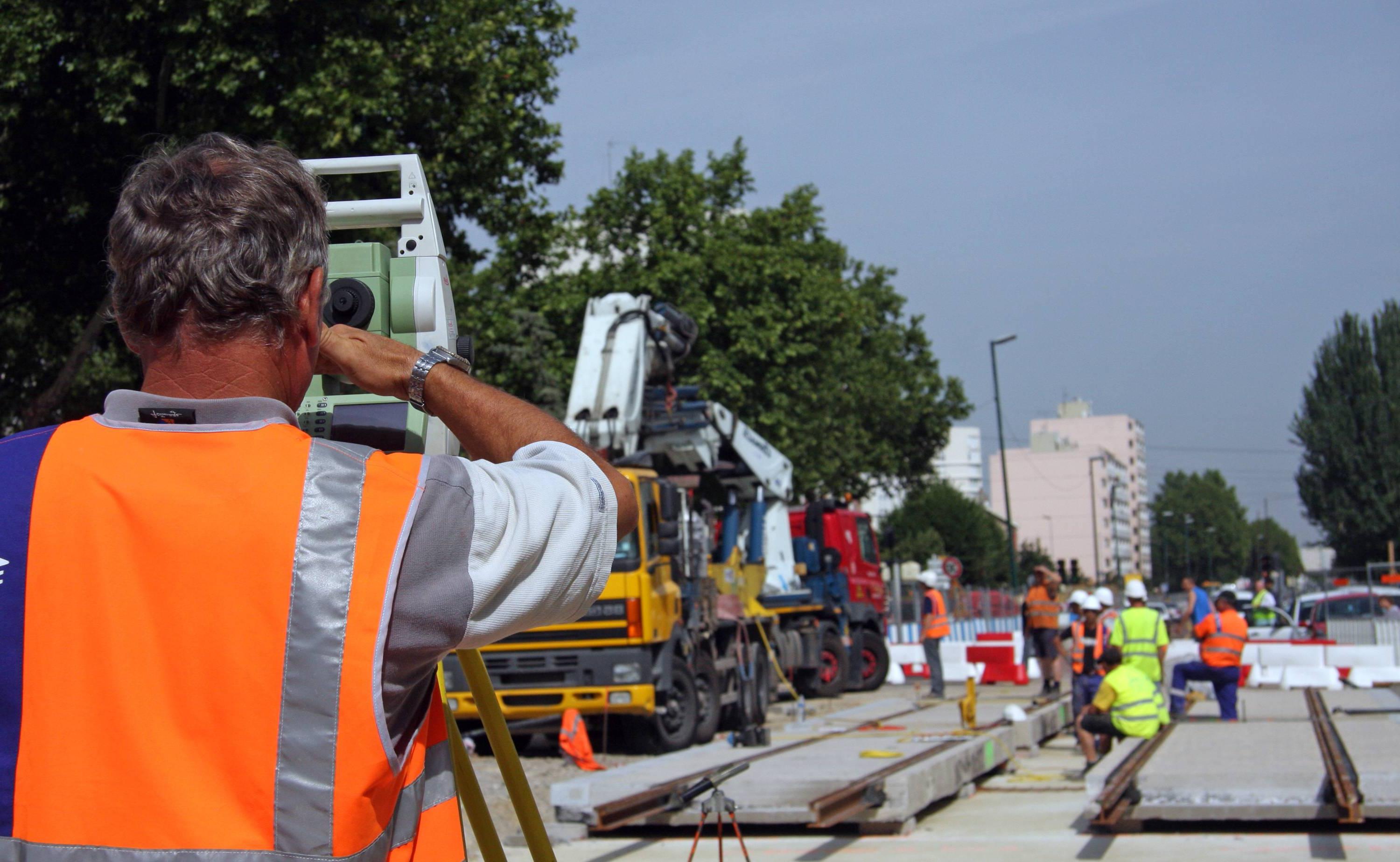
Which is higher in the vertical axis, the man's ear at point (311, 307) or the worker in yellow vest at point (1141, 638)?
the man's ear at point (311, 307)

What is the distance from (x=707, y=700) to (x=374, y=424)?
13.0 metres

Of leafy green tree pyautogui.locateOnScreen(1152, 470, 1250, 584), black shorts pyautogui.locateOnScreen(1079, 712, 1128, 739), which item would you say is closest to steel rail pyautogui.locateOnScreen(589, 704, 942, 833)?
black shorts pyautogui.locateOnScreen(1079, 712, 1128, 739)

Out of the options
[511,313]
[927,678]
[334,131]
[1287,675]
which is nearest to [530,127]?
A: [334,131]

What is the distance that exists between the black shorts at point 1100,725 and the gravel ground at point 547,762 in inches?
167

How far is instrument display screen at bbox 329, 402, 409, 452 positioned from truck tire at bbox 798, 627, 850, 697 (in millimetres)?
18780

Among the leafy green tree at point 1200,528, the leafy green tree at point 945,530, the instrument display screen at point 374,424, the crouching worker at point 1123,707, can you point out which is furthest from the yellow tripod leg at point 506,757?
the leafy green tree at point 1200,528

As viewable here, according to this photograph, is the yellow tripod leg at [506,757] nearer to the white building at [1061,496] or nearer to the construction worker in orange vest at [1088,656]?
the construction worker in orange vest at [1088,656]

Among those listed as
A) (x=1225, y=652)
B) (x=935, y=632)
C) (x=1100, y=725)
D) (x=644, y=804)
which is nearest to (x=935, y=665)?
(x=935, y=632)

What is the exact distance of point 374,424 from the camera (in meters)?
2.50

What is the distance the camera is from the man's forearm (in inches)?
71.2

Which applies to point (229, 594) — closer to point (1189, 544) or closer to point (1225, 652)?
point (1225, 652)

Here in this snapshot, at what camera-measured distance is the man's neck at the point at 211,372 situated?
1.70 meters

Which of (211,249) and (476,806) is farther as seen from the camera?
(476,806)

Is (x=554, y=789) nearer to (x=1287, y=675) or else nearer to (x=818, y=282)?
(x=1287, y=675)
